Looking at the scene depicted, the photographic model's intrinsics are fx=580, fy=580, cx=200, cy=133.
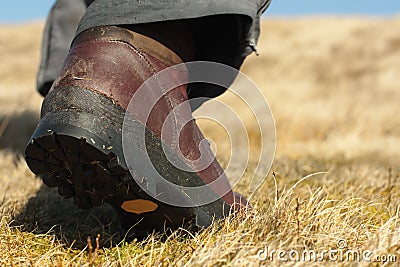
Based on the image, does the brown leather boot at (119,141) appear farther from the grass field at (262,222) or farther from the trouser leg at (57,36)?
the trouser leg at (57,36)

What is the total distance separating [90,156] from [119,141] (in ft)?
0.38

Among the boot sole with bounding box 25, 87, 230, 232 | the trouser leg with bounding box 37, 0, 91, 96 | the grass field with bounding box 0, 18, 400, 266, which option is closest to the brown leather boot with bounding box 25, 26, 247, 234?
the boot sole with bounding box 25, 87, 230, 232

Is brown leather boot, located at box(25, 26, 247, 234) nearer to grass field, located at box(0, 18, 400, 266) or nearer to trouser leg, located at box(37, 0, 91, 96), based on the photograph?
grass field, located at box(0, 18, 400, 266)

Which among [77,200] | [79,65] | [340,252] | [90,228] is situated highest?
[79,65]

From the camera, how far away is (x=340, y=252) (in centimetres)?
160

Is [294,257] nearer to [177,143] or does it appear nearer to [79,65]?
[177,143]

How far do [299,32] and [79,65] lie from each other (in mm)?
19563

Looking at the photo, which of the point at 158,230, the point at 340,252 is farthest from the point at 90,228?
the point at 340,252

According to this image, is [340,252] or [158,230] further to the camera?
[158,230]

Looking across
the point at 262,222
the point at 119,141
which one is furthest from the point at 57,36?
the point at 262,222

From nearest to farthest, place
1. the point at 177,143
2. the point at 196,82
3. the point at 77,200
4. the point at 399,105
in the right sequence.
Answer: the point at 77,200 < the point at 177,143 < the point at 196,82 < the point at 399,105

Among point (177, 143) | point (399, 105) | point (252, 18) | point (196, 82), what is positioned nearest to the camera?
point (177, 143)

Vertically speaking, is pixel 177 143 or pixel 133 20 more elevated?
pixel 133 20

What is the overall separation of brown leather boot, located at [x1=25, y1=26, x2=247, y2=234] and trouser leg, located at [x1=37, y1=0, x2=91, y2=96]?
1092mm
